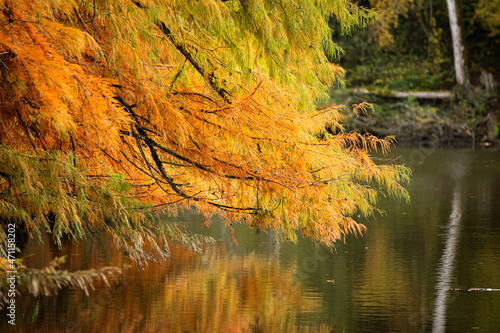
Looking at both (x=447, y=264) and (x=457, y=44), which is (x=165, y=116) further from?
(x=457, y=44)

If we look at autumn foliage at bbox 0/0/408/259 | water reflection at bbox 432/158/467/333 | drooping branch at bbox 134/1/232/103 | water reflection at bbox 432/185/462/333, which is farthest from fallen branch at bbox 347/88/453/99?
drooping branch at bbox 134/1/232/103

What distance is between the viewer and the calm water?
649 centimetres

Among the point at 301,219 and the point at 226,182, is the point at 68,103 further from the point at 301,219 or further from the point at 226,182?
the point at 301,219

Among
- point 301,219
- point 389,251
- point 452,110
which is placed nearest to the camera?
point 301,219

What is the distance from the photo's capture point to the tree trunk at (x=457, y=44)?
31.4m

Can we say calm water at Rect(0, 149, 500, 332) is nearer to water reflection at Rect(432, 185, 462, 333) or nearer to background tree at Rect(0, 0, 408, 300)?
water reflection at Rect(432, 185, 462, 333)

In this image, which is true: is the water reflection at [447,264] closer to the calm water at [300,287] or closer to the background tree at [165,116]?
the calm water at [300,287]

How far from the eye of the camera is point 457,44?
31906mm

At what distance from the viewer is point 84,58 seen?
736cm

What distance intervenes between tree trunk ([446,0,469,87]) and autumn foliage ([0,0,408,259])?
77.4ft

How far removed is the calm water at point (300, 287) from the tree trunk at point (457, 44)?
803 inches

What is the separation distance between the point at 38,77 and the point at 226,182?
255 cm

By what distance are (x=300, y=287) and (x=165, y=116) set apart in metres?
2.27

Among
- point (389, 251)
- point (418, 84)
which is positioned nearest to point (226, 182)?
point (389, 251)
